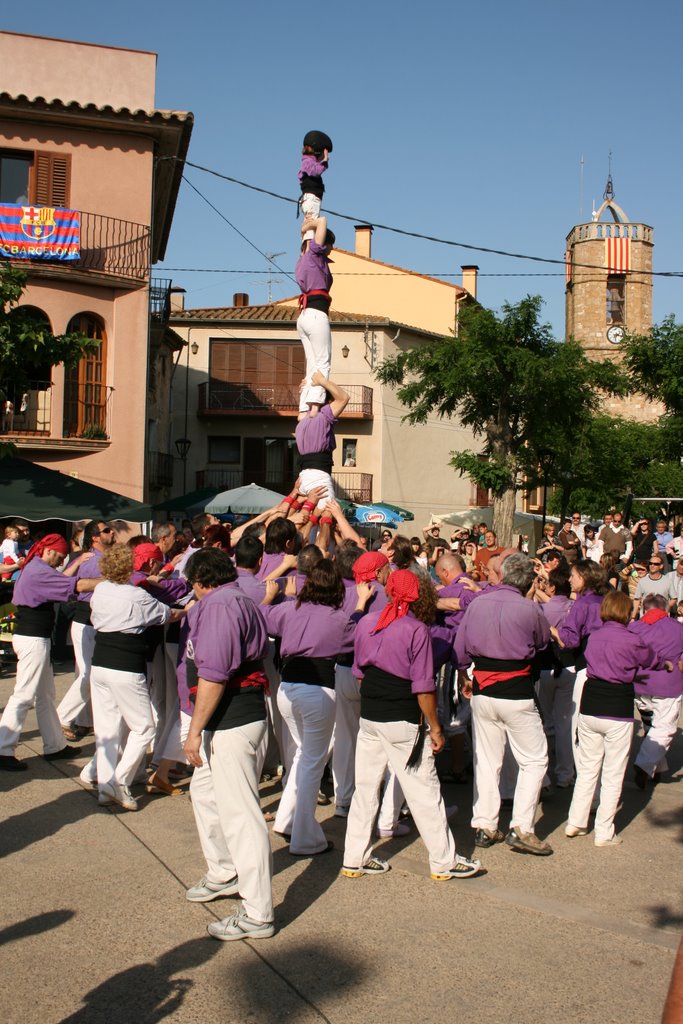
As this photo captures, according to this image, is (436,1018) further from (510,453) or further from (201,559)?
(510,453)

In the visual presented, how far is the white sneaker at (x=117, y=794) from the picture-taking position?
7590mm

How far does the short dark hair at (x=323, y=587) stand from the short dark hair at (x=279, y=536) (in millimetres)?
1517

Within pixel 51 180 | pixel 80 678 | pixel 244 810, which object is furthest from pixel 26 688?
pixel 51 180

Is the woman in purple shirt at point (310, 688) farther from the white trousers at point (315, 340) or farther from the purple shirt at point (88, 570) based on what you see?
the white trousers at point (315, 340)

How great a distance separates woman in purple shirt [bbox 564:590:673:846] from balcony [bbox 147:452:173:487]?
26905mm

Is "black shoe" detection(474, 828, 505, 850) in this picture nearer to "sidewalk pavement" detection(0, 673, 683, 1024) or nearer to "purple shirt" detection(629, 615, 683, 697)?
"sidewalk pavement" detection(0, 673, 683, 1024)

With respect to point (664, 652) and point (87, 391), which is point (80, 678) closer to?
point (664, 652)

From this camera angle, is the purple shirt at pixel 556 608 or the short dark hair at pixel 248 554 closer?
the short dark hair at pixel 248 554

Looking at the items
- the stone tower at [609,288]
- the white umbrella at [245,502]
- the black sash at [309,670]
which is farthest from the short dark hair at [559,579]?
the stone tower at [609,288]

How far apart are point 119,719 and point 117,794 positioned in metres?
0.52

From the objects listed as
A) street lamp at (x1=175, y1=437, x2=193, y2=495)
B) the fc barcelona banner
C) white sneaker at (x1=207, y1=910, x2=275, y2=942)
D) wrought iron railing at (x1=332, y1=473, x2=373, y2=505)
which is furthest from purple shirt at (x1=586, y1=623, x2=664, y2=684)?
wrought iron railing at (x1=332, y1=473, x2=373, y2=505)

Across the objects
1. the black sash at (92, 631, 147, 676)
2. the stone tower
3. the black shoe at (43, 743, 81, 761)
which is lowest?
the black shoe at (43, 743, 81, 761)

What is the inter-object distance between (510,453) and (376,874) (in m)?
26.3

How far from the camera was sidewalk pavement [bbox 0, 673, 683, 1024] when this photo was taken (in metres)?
4.63
